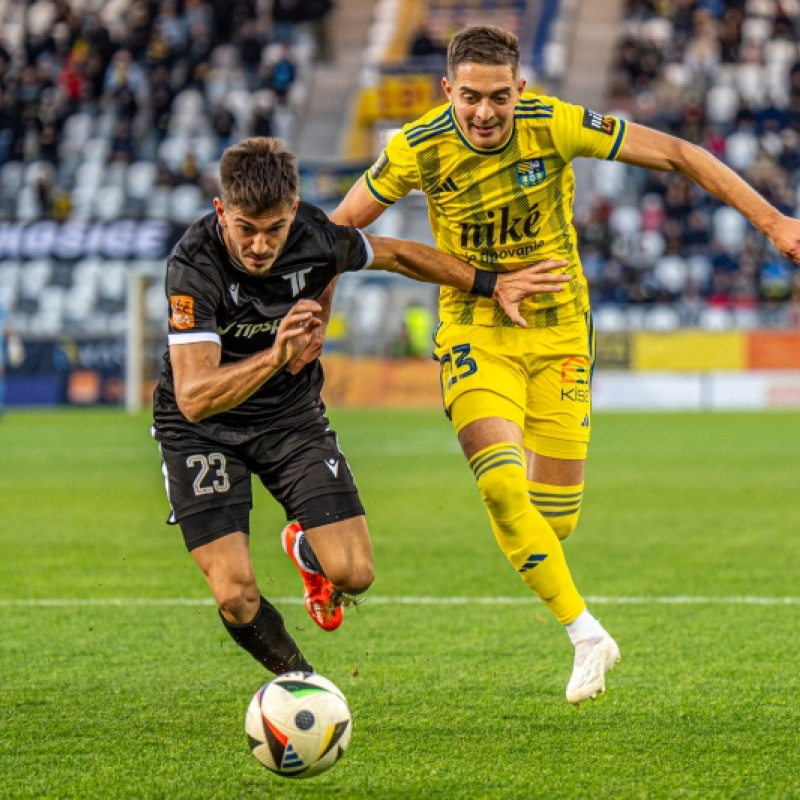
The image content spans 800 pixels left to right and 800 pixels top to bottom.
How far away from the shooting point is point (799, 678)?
5398 millimetres

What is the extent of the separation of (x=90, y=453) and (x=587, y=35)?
19531 mm

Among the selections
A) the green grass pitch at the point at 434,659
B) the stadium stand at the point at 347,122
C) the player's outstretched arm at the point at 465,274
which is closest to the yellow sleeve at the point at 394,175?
the player's outstretched arm at the point at 465,274

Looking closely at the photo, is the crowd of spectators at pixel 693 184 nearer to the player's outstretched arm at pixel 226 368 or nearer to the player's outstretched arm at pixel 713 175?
the player's outstretched arm at pixel 713 175

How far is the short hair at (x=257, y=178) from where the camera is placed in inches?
178

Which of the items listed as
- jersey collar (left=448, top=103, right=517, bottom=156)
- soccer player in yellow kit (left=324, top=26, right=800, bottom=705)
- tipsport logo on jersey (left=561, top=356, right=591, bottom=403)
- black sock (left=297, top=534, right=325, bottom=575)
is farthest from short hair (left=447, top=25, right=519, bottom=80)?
black sock (left=297, top=534, right=325, bottom=575)

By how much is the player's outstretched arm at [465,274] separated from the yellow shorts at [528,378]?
23 centimetres

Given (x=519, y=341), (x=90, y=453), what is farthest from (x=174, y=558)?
(x=90, y=453)

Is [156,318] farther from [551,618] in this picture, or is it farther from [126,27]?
[551,618]

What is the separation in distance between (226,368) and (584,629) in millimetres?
1571

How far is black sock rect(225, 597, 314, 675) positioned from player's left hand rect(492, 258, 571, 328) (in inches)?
57.4

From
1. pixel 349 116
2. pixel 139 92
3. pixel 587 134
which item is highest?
pixel 139 92

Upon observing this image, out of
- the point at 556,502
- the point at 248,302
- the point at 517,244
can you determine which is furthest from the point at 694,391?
the point at 248,302

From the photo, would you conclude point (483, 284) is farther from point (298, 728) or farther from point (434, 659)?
point (298, 728)

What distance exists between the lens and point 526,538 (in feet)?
17.2
